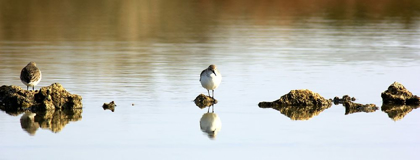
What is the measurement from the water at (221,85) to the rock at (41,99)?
1.24 ft

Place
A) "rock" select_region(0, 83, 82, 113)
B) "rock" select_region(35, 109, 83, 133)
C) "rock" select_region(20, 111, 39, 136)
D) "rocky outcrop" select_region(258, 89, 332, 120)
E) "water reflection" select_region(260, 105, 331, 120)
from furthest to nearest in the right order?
"rocky outcrop" select_region(258, 89, 332, 120) < "rock" select_region(0, 83, 82, 113) < "water reflection" select_region(260, 105, 331, 120) < "rock" select_region(35, 109, 83, 133) < "rock" select_region(20, 111, 39, 136)

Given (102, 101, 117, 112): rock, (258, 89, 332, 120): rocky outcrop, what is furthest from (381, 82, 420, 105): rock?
(102, 101, 117, 112): rock

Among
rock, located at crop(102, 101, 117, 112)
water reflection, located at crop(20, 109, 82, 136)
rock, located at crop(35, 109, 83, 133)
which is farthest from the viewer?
rock, located at crop(102, 101, 117, 112)

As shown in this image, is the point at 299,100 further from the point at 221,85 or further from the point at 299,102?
the point at 221,85

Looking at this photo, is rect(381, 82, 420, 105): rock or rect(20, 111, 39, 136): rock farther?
rect(381, 82, 420, 105): rock

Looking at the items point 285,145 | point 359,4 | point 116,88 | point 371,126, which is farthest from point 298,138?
point 359,4

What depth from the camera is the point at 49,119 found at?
14438mm

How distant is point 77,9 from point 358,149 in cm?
4246

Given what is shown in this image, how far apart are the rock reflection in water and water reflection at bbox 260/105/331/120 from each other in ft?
3.28

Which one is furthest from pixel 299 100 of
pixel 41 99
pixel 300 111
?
pixel 41 99

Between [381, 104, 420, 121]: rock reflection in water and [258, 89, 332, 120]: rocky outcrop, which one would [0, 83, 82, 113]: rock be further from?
[381, 104, 420, 121]: rock reflection in water

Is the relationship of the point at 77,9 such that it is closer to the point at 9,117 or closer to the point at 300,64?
the point at 300,64

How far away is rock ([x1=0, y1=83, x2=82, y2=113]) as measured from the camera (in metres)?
15.2

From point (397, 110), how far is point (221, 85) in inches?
173
